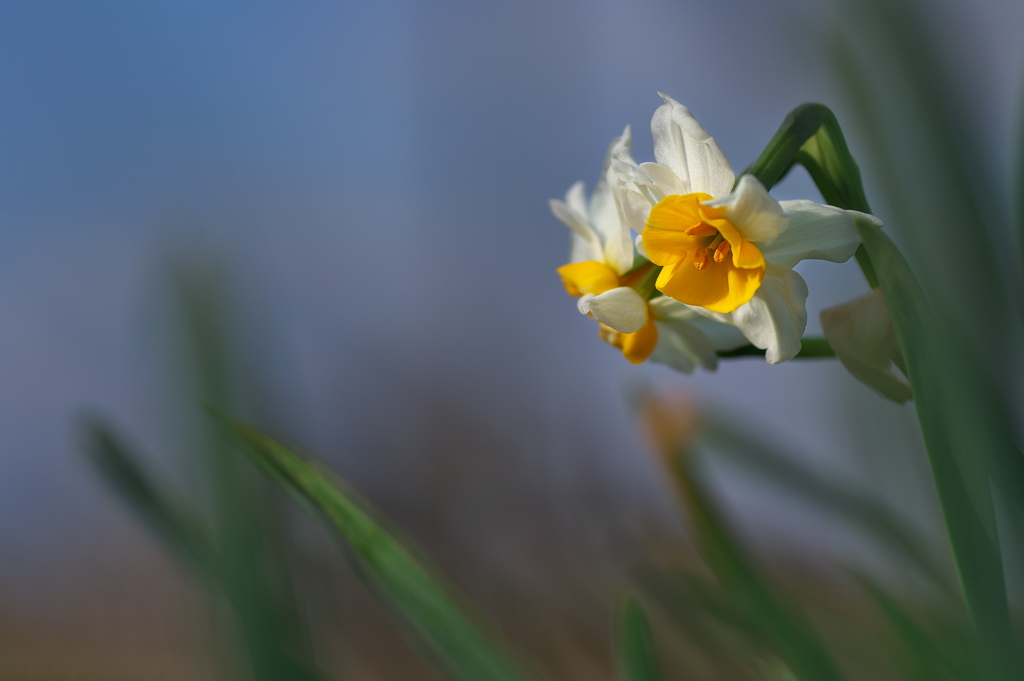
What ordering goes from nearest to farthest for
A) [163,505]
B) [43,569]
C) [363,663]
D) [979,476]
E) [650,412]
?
[979,476] < [163,505] < [650,412] < [363,663] < [43,569]

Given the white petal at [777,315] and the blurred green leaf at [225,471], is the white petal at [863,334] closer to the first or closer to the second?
the white petal at [777,315]

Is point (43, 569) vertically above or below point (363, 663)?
above

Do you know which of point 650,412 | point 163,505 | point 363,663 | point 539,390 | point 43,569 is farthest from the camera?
point 539,390

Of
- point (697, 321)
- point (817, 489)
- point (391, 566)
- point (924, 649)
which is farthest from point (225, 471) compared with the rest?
point (817, 489)

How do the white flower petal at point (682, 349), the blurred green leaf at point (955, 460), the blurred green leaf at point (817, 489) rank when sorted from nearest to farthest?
the blurred green leaf at point (955, 460) < the white flower petal at point (682, 349) < the blurred green leaf at point (817, 489)

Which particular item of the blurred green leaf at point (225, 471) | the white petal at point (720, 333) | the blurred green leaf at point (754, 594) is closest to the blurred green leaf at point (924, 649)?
the blurred green leaf at point (754, 594)

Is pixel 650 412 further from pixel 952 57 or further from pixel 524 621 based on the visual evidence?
pixel 524 621

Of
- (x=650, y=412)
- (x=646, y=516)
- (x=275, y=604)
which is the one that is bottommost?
(x=646, y=516)

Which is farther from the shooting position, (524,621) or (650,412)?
(524,621)

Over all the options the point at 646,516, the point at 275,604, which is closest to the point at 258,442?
the point at 275,604
